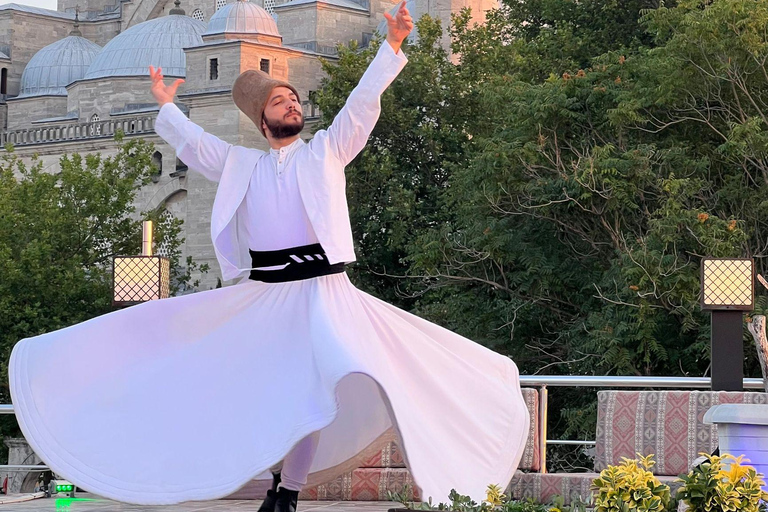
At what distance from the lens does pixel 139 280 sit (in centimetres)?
1204

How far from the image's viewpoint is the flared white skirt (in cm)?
572

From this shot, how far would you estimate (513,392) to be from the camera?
637 centimetres

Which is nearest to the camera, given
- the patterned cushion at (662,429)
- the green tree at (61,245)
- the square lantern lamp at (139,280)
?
the patterned cushion at (662,429)

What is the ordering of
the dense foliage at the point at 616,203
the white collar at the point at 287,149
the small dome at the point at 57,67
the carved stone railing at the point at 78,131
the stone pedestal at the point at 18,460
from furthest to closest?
the small dome at the point at 57,67 < the carved stone railing at the point at 78,131 < the stone pedestal at the point at 18,460 < the dense foliage at the point at 616,203 < the white collar at the point at 287,149

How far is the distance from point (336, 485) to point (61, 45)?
5676cm

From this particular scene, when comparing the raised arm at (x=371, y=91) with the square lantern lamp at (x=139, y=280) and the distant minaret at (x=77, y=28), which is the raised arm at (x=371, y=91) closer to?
the square lantern lamp at (x=139, y=280)

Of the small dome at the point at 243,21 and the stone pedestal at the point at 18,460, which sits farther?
the small dome at the point at 243,21

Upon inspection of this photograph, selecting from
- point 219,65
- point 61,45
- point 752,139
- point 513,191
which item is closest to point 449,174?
point 513,191

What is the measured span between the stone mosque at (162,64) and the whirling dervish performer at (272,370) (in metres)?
36.2

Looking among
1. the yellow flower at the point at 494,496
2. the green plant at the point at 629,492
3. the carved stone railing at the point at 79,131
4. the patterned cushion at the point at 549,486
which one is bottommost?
the patterned cushion at the point at 549,486

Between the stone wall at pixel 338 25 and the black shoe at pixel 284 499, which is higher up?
the stone wall at pixel 338 25

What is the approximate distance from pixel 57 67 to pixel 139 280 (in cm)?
5245

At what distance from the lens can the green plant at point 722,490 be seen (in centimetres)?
526

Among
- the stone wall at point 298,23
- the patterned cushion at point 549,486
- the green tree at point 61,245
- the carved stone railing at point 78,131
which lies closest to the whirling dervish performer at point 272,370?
the patterned cushion at point 549,486
